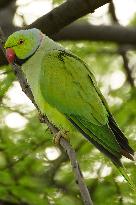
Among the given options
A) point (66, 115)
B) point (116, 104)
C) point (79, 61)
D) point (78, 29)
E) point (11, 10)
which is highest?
point (11, 10)

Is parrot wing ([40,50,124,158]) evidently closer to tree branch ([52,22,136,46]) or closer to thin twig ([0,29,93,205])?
thin twig ([0,29,93,205])

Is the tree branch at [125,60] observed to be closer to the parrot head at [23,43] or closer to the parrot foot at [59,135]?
the parrot head at [23,43]

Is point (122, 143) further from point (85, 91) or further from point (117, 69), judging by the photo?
point (117, 69)

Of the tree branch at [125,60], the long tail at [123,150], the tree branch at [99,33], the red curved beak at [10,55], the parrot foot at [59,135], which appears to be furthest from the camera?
the tree branch at [125,60]

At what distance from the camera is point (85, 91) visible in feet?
10.4

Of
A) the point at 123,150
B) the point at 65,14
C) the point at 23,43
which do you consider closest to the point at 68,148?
the point at 123,150

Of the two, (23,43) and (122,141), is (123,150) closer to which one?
(122,141)

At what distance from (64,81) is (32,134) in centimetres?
81

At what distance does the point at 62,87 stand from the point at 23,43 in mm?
335

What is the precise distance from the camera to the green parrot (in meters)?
3.11

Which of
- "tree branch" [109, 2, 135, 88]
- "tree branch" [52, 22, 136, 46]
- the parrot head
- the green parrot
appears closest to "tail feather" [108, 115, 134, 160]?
the green parrot

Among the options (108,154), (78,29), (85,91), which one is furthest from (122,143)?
(78,29)

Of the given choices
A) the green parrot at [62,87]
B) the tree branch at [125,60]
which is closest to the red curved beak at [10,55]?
the green parrot at [62,87]

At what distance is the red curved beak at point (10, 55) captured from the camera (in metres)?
3.16
